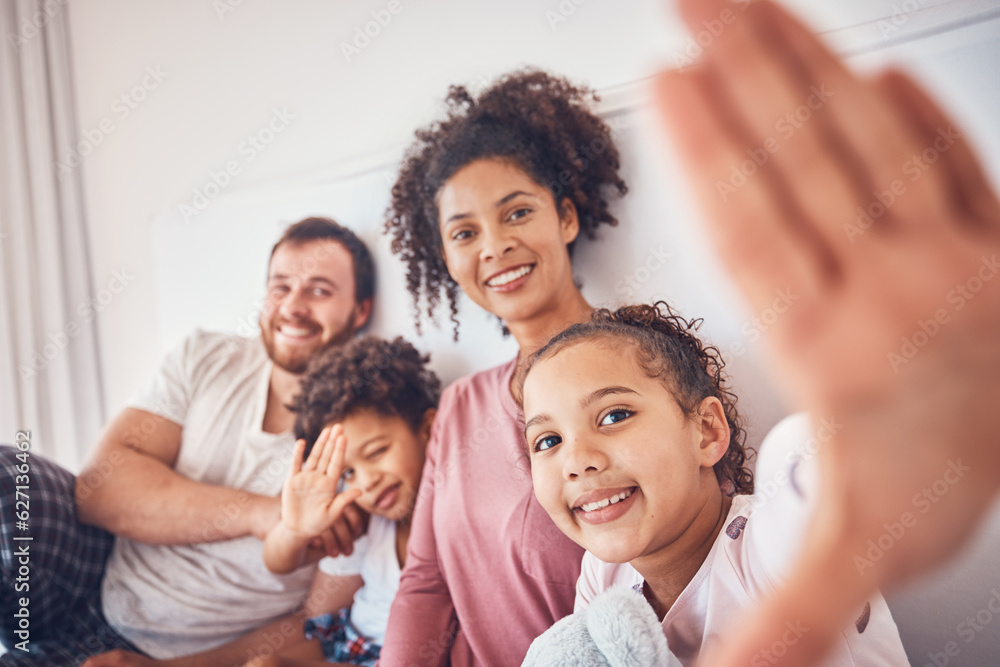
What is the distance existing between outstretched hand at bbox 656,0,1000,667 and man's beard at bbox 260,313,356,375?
638 millimetres

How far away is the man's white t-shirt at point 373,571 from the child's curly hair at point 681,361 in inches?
14.4

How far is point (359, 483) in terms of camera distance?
82 centimetres

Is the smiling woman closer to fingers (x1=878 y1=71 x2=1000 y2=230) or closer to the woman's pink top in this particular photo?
the woman's pink top

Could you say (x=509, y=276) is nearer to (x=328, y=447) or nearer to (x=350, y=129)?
(x=328, y=447)

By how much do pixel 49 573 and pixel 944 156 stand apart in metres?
1.13

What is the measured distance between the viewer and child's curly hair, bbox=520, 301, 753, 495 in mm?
559

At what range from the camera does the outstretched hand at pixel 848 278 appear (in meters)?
0.35

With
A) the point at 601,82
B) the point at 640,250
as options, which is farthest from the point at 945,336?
the point at 601,82

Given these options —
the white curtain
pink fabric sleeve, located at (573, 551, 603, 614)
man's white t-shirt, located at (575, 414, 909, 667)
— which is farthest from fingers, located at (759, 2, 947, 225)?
the white curtain

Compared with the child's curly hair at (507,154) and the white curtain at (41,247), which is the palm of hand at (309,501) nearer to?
the child's curly hair at (507,154)

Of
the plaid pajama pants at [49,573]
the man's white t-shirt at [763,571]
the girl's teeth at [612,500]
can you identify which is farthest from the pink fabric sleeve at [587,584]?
the plaid pajama pants at [49,573]

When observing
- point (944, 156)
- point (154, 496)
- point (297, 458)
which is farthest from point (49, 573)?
point (944, 156)

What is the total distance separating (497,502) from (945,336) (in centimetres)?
45

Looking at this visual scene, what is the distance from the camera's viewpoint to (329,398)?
860mm
